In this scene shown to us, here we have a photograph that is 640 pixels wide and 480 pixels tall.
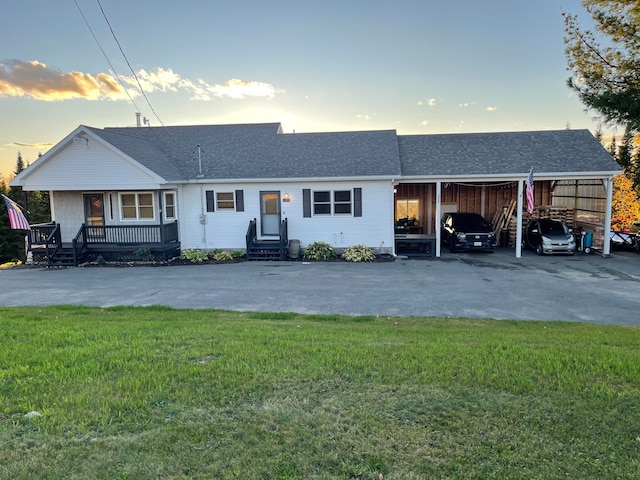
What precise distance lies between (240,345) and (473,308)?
5979mm

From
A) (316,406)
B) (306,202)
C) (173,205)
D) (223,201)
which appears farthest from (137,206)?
(316,406)

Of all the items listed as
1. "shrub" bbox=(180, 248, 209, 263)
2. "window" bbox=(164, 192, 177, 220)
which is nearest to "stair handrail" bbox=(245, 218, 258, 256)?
"shrub" bbox=(180, 248, 209, 263)

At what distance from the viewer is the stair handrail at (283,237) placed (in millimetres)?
17641

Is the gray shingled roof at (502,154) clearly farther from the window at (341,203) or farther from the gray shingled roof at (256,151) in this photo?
the window at (341,203)

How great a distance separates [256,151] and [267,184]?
3.02m

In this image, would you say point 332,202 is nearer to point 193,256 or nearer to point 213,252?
point 213,252

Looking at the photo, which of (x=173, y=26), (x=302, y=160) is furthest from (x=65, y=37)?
(x=302, y=160)

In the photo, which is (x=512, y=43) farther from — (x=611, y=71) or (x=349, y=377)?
(x=349, y=377)

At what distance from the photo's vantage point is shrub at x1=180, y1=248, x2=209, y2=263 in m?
17.7

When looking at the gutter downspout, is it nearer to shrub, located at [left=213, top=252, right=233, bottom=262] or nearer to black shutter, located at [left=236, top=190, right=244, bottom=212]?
black shutter, located at [left=236, top=190, right=244, bottom=212]

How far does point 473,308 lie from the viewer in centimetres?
970

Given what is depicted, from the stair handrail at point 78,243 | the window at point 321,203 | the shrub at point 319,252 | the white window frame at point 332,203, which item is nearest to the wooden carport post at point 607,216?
the white window frame at point 332,203

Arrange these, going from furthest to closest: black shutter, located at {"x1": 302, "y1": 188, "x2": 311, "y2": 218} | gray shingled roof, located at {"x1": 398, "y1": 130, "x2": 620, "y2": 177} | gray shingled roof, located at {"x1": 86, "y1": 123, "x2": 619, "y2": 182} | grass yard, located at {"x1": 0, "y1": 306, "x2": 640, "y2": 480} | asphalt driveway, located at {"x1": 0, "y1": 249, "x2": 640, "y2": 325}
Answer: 1. black shutter, located at {"x1": 302, "y1": 188, "x2": 311, "y2": 218}
2. gray shingled roof, located at {"x1": 86, "y1": 123, "x2": 619, "y2": 182}
3. gray shingled roof, located at {"x1": 398, "y1": 130, "x2": 620, "y2": 177}
4. asphalt driveway, located at {"x1": 0, "y1": 249, "x2": 640, "y2": 325}
5. grass yard, located at {"x1": 0, "y1": 306, "x2": 640, "y2": 480}

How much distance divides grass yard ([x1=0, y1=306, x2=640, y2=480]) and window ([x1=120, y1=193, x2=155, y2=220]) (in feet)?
41.8
